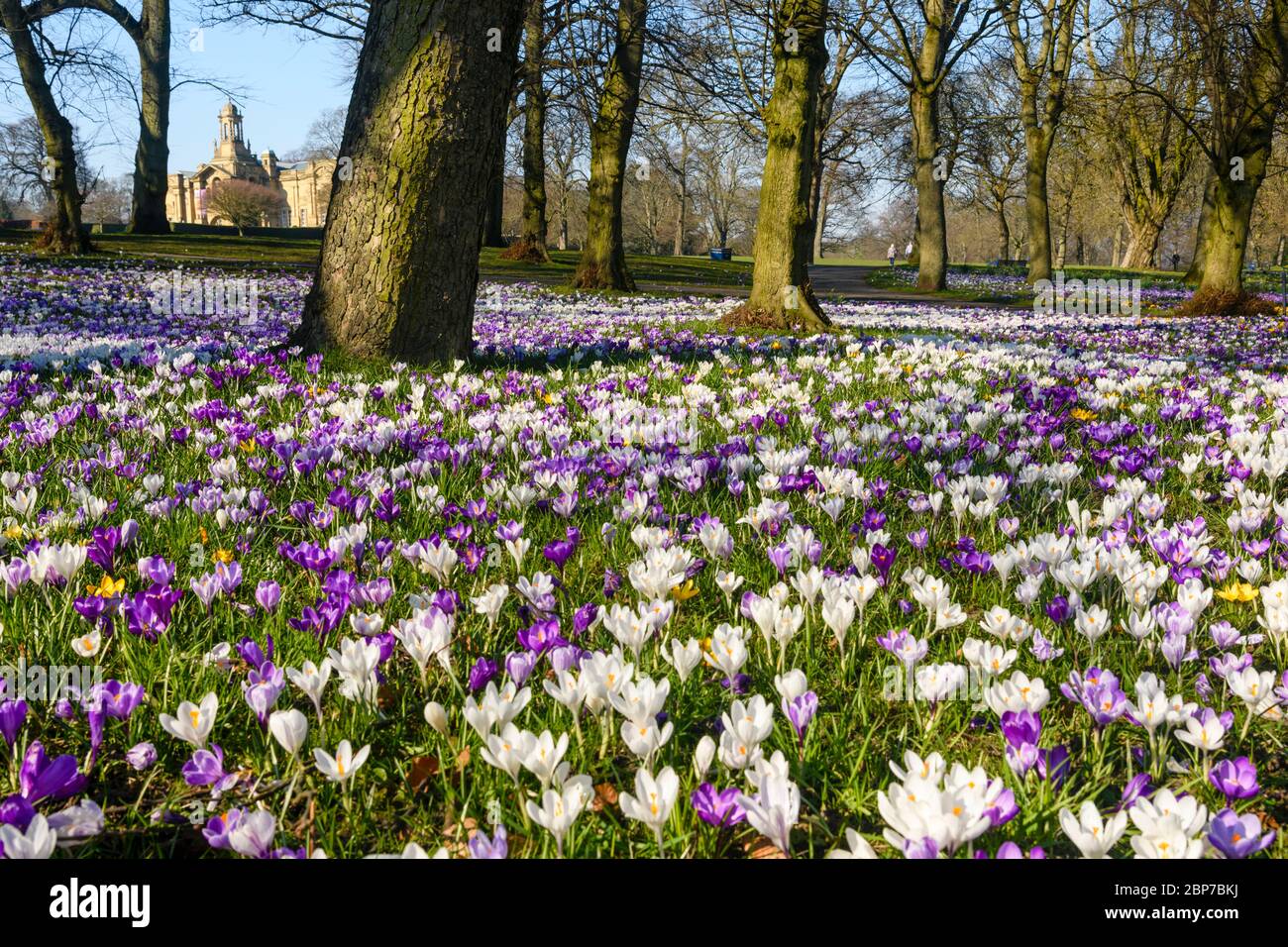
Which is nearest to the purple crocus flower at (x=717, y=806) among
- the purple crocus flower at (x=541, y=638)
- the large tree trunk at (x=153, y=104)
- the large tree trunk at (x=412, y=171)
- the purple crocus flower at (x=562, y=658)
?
the purple crocus flower at (x=562, y=658)

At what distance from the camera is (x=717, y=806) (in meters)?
1.42

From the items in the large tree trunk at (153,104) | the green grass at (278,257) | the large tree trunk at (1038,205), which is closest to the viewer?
the green grass at (278,257)

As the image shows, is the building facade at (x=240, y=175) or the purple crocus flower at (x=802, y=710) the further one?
the building facade at (x=240, y=175)

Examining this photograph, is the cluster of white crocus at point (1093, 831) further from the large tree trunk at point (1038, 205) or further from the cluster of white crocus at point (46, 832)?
the large tree trunk at point (1038, 205)

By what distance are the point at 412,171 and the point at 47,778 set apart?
5.55 m

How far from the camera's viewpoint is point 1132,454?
4.06 meters

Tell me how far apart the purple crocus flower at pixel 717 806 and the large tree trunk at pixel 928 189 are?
24.6 m

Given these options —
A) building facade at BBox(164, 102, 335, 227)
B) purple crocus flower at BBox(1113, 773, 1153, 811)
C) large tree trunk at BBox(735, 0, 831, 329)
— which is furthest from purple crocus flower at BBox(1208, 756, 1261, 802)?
building facade at BBox(164, 102, 335, 227)

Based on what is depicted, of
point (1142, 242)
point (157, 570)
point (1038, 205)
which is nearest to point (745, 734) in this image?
point (157, 570)

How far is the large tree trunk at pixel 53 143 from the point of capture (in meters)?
19.5

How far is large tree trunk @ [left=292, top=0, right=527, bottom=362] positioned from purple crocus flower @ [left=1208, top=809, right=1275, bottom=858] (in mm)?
6061

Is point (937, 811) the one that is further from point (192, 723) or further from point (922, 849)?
point (192, 723)
